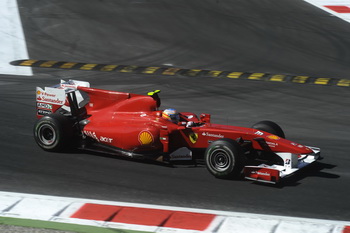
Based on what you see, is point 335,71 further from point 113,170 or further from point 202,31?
point 113,170

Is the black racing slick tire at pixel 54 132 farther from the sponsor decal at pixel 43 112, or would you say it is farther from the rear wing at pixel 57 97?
the sponsor decal at pixel 43 112

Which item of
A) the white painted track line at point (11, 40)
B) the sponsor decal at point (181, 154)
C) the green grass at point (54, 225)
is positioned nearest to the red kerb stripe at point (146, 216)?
the green grass at point (54, 225)

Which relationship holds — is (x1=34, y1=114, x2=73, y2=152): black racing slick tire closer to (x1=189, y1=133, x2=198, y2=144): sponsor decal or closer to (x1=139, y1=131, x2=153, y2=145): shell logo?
(x1=139, y1=131, x2=153, y2=145): shell logo

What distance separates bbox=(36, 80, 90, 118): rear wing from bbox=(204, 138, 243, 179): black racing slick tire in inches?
132

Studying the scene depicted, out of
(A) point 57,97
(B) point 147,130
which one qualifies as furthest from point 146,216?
(A) point 57,97

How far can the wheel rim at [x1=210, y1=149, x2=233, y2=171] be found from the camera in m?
10.6

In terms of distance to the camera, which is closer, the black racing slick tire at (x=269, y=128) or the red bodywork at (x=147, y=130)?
the red bodywork at (x=147, y=130)

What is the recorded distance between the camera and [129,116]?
11945 mm

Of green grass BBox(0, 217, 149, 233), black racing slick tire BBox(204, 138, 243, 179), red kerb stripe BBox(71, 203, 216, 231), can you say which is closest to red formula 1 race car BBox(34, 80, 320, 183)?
black racing slick tire BBox(204, 138, 243, 179)

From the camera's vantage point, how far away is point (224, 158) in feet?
35.1

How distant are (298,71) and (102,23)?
8.48 metres

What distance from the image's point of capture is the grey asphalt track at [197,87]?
10.4 meters

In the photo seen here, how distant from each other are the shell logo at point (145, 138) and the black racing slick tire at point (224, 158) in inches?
49.3

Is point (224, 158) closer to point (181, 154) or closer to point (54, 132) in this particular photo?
point (181, 154)
